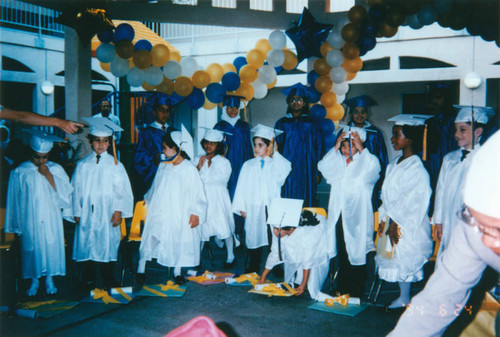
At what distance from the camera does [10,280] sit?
480cm

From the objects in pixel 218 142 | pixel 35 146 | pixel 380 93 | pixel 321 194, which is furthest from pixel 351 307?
pixel 380 93

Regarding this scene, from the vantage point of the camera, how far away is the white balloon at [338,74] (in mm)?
5922

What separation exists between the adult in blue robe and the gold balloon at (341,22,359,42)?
90 cm

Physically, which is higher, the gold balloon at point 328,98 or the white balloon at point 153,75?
the white balloon at point 153,75

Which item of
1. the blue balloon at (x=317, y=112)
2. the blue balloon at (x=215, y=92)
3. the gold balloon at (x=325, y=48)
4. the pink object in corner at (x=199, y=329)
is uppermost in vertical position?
the gold balloon at (x=325, y=48)

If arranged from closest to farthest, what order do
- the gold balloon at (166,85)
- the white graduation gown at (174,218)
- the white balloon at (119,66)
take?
1. the white graduation gown at (174,218)
2. the white balloon at (119,66)
3. the gold balloon at (166,85)

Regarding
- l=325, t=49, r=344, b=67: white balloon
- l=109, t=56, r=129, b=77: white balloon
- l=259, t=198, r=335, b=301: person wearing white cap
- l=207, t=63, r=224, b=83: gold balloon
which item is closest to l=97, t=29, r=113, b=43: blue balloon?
l=109, t=56, r=129, b=77: white balloon

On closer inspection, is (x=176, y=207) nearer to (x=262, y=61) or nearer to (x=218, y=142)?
(x=218, y=142)

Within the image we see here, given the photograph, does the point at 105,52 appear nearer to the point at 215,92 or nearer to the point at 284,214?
the point at 215,92

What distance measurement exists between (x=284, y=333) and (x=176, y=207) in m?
1.94

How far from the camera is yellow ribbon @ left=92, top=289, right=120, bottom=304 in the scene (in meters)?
4.22

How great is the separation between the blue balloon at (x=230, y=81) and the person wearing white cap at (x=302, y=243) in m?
2.41

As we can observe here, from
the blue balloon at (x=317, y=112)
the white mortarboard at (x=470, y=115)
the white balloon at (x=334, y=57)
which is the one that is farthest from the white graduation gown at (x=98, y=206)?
the white mortarboard at (x=470, y=115)

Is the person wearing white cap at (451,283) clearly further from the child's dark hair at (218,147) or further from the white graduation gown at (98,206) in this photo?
the child's dark hair at (218,147)
